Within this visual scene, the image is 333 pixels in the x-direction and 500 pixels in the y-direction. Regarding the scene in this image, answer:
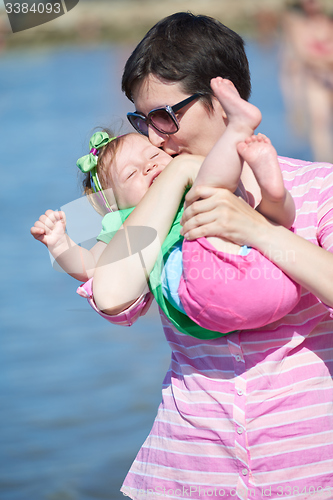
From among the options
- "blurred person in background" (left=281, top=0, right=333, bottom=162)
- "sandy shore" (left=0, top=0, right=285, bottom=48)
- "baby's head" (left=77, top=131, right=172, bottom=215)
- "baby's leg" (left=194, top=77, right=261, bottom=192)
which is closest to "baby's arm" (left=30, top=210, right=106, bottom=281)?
"baby's head" (left=77, top=131, right=172, bottom=215)

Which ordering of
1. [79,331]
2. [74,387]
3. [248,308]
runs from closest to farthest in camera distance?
[248,308] < [74,387] < [79,331]

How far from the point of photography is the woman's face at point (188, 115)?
1.52 metres

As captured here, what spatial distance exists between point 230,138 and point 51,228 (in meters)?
0.52

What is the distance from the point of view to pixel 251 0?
16969 mm

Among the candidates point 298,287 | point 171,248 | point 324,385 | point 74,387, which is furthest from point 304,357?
point 74,387

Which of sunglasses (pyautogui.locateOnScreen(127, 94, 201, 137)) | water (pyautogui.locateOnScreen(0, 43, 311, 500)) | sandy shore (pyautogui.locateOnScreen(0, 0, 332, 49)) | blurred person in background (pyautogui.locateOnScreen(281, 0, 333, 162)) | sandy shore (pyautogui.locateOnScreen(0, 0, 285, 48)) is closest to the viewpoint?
sunglasses (pyautogui.locateOnScreen(127, 94, 201, 137))

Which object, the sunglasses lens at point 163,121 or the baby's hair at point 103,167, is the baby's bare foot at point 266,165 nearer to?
the sunglasses lens at point 163,121

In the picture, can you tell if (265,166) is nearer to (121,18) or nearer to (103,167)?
(103,167)

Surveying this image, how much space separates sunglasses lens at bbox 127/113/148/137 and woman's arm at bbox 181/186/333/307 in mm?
381

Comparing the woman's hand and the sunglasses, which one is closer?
the woman's hand

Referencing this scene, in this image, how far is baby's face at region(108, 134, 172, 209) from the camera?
1.64m

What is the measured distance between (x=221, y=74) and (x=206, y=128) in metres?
0.15

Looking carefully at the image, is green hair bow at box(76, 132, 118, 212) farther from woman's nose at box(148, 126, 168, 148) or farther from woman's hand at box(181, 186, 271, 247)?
Answer: woman's hand at box(181, 186, 271, 247)

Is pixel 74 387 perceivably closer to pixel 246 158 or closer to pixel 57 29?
pixel 246 158
